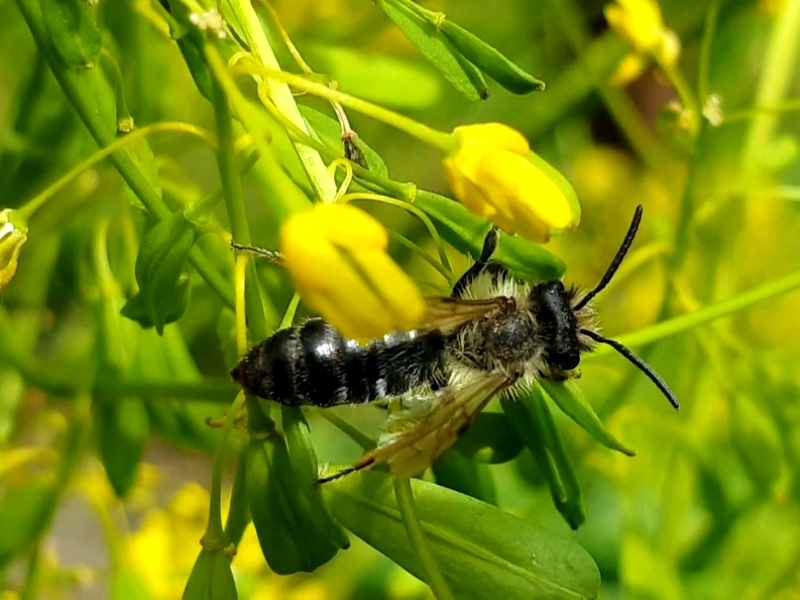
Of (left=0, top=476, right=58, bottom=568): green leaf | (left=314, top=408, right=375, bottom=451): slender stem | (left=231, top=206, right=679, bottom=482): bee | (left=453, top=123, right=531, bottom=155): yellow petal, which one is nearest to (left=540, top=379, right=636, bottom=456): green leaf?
(left=231, top=206, right=679, bottom=482): bee

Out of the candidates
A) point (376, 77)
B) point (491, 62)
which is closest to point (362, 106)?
point (491, 62)

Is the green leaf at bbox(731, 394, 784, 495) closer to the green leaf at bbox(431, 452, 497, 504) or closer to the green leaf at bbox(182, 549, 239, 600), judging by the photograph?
the green leaf at bbox(431, 452, 497, 504)

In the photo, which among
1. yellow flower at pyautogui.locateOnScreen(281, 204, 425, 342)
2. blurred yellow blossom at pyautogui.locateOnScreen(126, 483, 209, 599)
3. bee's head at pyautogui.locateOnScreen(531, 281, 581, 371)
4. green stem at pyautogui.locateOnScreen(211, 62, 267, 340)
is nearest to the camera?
yellow flower at pyautogui.locateOnScreen(281, 204, 425, 342)

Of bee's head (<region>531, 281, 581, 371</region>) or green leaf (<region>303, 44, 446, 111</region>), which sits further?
green leaf (<region>303, 44, 446, 111</region>)

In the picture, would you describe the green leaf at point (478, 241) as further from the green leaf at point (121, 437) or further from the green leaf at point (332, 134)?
the green leaf at point (121, 437)

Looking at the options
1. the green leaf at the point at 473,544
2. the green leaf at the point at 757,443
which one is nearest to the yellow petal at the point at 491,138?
the green leaf at the point at 473,544

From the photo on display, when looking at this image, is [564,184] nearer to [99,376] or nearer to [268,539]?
[268,539]

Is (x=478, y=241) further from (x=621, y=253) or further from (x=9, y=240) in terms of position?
(x=9, y=240)

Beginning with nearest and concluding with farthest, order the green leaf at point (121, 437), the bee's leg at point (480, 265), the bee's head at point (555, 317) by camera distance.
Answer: the bee's leg at point (480, 265)
the bee's head at point (555, 317)
the green leaf at point (121, 437)
